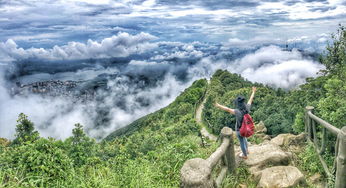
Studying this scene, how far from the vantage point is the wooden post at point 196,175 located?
3.28m

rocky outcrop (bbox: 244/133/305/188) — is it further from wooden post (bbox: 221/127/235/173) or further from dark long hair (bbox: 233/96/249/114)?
dark long hair (bbox: 233/96/249/114)

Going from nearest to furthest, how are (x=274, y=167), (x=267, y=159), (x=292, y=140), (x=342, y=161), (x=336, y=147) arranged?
(x=342, y=161) → (x=336, y=147) → (x=274, y=167) → (x=267, y=159) → (x=292, y=140)

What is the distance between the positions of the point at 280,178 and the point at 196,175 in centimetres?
231

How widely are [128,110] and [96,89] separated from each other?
71.7ft

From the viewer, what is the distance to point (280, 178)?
4.94 m

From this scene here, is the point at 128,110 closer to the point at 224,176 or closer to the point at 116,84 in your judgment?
the point at 116,84

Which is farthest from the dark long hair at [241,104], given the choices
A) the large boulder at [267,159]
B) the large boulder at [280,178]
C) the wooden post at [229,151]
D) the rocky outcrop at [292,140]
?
the rocky outcrop at [292,140]

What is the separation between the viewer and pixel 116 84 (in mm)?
181375

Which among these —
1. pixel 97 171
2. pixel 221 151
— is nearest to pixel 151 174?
pixel 97 171

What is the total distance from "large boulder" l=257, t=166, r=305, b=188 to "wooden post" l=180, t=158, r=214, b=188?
1.85m

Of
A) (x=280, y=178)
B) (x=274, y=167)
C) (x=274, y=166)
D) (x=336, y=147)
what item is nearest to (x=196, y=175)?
(x=280, y=178)

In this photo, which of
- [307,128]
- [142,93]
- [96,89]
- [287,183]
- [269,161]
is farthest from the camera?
[142,93]

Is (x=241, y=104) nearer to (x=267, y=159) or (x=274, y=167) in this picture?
(x=267, y=159)

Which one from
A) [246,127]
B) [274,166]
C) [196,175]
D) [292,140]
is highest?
[196,175]
